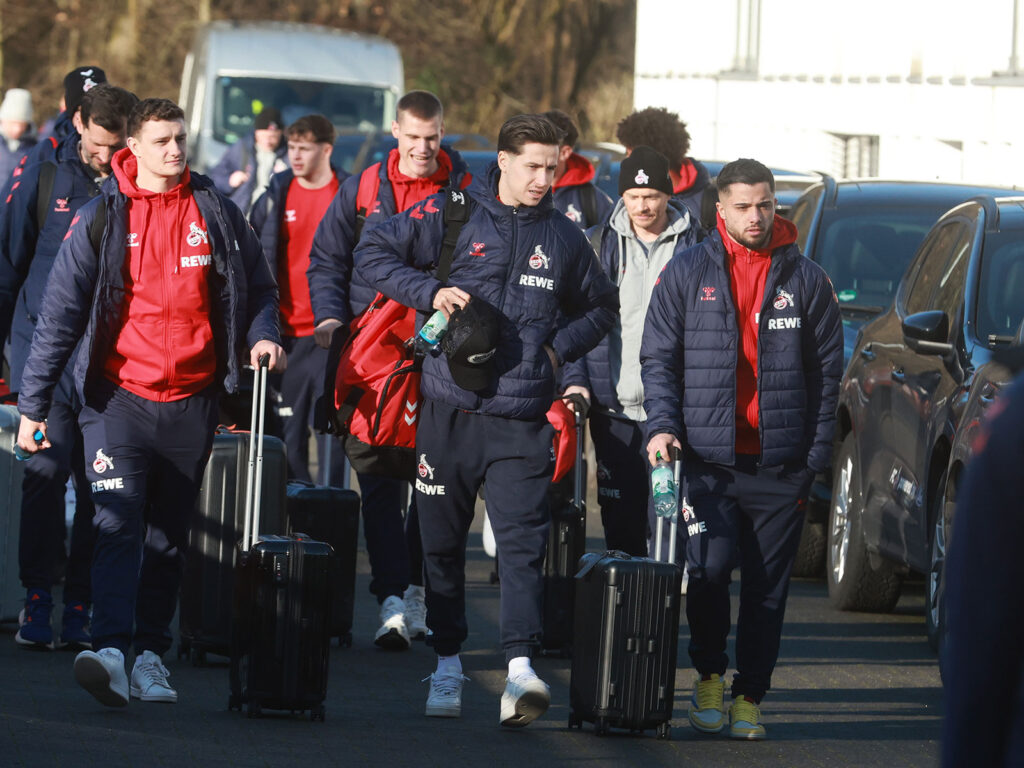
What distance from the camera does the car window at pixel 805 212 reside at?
11758mm

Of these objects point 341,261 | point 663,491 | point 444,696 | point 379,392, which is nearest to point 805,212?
point 341,261

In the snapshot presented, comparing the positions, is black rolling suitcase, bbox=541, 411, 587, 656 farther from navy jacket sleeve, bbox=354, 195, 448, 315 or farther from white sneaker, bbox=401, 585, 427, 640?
navy jacket sleeve, bbox=354, 195, 448, 315

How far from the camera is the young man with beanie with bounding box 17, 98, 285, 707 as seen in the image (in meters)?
7.12

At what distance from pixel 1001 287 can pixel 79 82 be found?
4.00 meters

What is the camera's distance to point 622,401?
859cm

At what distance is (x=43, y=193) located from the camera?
335 inches

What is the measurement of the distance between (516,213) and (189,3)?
39.5 m

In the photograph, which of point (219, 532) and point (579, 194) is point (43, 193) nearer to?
point (219, 532)

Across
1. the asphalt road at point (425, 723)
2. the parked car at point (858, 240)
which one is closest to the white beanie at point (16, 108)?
the parked car at point (858, 240)

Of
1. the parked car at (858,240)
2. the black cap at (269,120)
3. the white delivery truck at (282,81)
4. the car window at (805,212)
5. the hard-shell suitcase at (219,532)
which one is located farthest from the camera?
the white delivery truck at (282,81)

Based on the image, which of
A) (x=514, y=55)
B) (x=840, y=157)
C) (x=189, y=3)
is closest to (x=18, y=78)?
(x=189, y=3)

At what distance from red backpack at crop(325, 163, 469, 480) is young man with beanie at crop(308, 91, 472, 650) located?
0.50m

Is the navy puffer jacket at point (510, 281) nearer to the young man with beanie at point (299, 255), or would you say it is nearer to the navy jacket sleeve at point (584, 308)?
the navy jacket sleeve at point (584, 308)

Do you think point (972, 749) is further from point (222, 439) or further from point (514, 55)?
point (514, 55)
